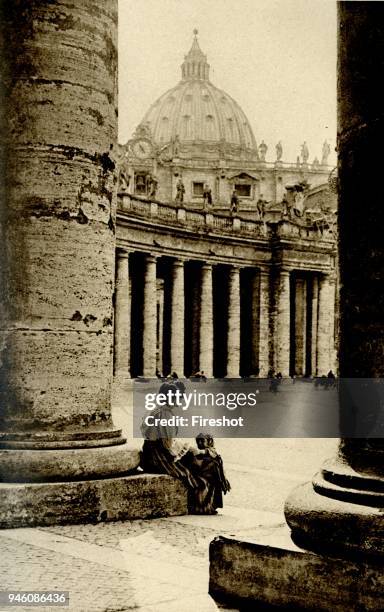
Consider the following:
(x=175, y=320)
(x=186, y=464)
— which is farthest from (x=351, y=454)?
(x=175, y=320)

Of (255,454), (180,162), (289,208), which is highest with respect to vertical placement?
(180,162)

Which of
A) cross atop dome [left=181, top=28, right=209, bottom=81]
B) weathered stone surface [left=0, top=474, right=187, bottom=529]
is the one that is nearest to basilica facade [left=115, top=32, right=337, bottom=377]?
weathered stone surface [left=0, top=474, right=187, bottom=529]

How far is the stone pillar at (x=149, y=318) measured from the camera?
4941 centimetres

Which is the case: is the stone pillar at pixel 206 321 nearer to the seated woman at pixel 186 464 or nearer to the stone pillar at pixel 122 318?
the stone pillar at pixel 122 318

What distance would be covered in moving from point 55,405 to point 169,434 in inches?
81.7

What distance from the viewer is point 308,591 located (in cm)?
495

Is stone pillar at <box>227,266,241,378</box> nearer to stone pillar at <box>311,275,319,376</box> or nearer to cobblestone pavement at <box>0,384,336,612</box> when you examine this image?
stone pillar at <box>311,275,319,376</box>

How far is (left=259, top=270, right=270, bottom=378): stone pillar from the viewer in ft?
201

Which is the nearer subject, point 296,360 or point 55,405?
point 55,405

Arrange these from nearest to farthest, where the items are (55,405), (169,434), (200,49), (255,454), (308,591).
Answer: (308,591)
(55,405)
(169,434)
(255,454)
(200,49)

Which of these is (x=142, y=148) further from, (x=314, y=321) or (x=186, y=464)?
(x=186, y=464)

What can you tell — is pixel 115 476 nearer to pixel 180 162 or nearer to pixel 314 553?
pixel 314 553

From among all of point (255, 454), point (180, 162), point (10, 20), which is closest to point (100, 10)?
point (10, 20)

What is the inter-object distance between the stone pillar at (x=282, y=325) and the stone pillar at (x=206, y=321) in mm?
7923
